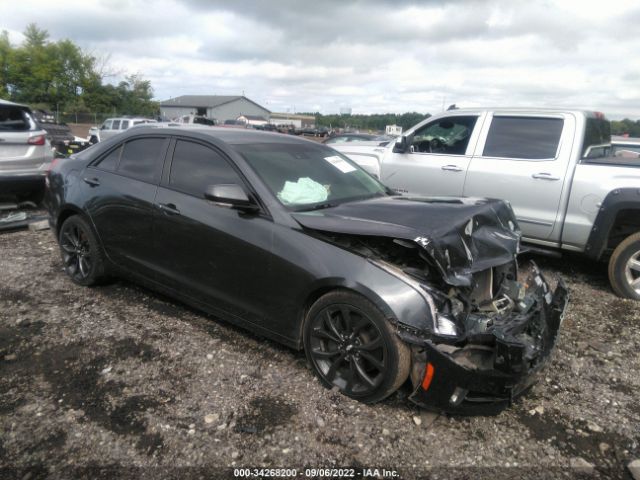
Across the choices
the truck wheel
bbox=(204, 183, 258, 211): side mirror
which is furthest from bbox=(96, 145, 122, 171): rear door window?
the truck wheel

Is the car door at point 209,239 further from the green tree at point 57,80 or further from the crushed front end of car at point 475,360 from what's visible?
the green tree at point 57,80

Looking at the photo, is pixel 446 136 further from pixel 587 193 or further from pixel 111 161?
pixel 111 161

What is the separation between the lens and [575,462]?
2.52 m

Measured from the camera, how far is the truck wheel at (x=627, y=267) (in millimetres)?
4742

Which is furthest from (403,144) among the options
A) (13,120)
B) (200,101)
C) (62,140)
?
(200,101)

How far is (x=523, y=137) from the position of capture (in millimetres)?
5578

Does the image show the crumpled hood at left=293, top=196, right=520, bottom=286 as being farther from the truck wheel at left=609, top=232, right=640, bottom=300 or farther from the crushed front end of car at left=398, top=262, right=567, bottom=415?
the truck wheel at left=609, top=232, right=640, bottom=300

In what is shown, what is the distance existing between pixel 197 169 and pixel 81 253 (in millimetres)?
1773

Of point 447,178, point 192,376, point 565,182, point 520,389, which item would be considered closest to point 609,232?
point 565,182

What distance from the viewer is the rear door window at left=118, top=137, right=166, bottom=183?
395cm

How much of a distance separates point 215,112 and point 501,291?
3375 inches

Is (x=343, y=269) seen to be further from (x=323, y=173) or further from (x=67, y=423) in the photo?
(x=67, y=423)

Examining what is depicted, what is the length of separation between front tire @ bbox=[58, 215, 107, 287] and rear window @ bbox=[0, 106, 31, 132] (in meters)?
3.56

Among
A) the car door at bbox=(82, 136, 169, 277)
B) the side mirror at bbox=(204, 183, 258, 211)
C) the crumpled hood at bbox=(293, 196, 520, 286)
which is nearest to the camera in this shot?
the crumpled hood at bbox=(293, 196, 520, 286)
